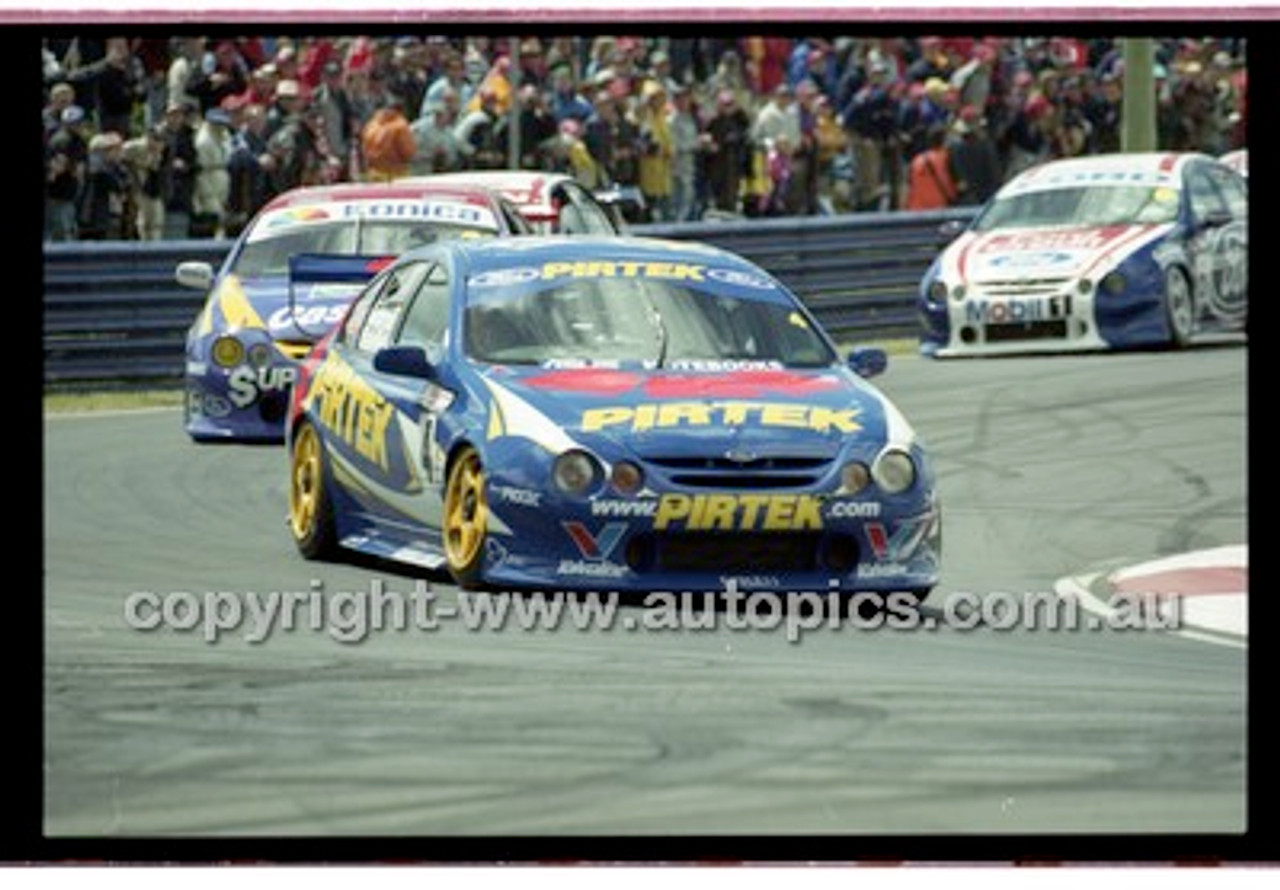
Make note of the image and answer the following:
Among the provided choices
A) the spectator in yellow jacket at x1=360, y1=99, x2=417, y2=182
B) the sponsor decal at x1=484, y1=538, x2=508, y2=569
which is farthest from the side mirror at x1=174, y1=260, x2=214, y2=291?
the sponsor decal at x1=484, y1=538, x2=508, y2=569

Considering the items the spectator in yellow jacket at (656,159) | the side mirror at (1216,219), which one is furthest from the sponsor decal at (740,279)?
the side mirror at (1216,219)

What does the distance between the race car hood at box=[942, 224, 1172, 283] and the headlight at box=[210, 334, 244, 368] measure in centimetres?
227

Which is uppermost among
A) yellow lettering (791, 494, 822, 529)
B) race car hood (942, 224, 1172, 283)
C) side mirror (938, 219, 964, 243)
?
side mirror (938, 219, 964, 243)

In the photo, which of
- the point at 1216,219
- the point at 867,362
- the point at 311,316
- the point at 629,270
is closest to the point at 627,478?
the point at 629,270

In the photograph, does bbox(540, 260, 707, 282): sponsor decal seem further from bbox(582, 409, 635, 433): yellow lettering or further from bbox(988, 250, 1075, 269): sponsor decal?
bbox(988, 250, 1075, 269): sponsor decal

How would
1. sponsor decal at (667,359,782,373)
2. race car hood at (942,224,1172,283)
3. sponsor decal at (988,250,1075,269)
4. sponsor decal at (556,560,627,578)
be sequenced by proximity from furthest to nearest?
1. sponsor decal at (988,250,1075,269)
2. race car hood at (942,224,1172,283)
3. sponsor decal at (667,359,782,373)
4. sponsor decal at (556,560,627,578)

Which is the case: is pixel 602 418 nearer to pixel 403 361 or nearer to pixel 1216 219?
pixel 403 361

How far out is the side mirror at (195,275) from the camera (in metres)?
11.8

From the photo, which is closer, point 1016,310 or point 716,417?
point 716,417

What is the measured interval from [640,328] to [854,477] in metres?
0.87

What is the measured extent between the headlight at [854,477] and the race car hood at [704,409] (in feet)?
0.22

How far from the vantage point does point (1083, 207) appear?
1322 centimetres

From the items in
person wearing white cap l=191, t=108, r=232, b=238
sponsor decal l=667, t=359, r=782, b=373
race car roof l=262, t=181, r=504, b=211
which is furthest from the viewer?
sponsor decal l=667, t=359, r=782, b=373

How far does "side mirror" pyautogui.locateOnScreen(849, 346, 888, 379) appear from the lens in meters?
12.2
